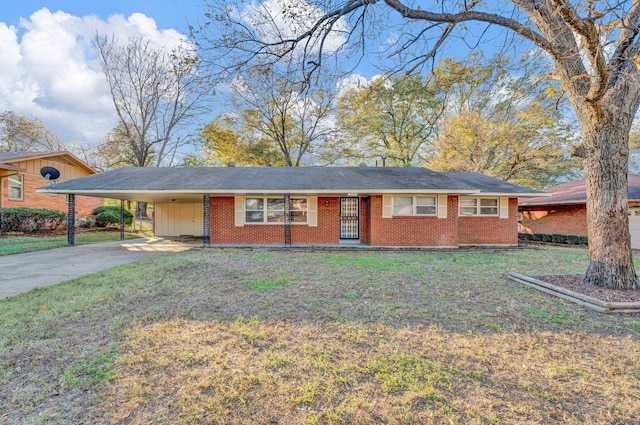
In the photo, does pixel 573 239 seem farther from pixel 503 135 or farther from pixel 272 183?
pixel 272 183

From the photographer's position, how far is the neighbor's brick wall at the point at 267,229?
40.1 ft

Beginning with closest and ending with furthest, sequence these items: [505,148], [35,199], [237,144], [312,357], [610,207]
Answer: [312,357]
[610,207]
[35,199]
[505,148]
[237,144]

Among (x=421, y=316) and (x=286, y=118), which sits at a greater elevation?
(x=286, y=118)

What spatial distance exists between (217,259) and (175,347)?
585cm

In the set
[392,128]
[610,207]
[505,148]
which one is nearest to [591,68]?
[610,207]

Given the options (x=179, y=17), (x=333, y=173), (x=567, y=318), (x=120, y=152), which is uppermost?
(x=120, y=152)

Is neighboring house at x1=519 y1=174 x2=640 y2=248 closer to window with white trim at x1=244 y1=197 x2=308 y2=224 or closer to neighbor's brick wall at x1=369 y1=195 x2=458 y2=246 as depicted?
neighbor's brick wall at x1=369 y1=195 x2=458 y2=246

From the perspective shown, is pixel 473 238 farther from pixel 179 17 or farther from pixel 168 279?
pixel 179 17

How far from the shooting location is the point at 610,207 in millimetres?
5480

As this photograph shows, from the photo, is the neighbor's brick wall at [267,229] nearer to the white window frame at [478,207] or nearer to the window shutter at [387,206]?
the window shutter at [387,206]

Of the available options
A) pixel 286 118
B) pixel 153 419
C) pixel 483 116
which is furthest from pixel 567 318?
pixel 286 118

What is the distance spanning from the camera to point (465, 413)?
2174 millimetres

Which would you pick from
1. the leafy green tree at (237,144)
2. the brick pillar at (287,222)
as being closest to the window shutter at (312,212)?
the brick pillar at (287,222)

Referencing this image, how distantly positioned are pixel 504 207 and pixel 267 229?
10493 mm
